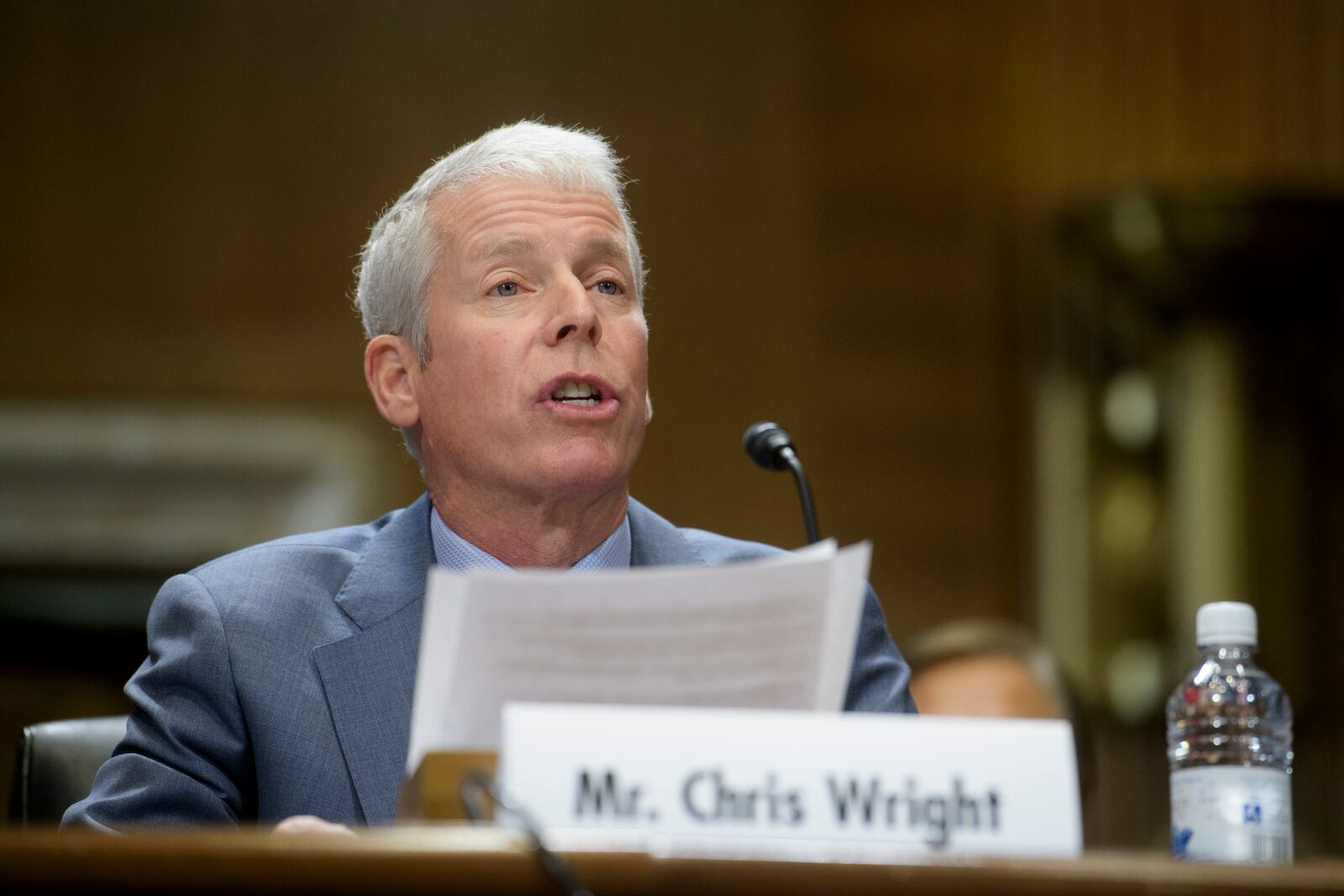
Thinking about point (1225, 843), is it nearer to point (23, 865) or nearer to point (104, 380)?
point (23, 865)

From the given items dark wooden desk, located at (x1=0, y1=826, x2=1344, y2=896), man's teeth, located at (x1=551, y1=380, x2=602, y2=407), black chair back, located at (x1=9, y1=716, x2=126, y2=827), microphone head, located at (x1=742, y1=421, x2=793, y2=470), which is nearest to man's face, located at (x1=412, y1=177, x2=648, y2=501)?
man's teeth, located at (x1=551, y1=380, x2=602, y2=407)

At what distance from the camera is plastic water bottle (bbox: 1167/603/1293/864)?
131cm

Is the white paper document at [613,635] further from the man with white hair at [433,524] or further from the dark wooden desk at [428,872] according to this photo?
the man with white hair at [433,524]

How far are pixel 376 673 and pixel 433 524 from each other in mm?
326

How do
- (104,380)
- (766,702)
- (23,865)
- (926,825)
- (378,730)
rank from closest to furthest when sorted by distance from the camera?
(23,865) → (926,825) → (766,702) → (378,730) → (104,380)

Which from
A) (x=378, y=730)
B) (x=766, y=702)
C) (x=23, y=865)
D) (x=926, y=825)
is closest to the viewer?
(x=23, y=865)

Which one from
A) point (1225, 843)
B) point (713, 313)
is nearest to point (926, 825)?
point (1225, 843)

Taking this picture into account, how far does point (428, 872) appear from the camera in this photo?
3.07ft

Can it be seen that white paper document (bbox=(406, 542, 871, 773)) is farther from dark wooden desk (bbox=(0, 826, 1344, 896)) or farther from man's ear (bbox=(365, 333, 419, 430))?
man's ear (bbox=(365, 333, 419, 430))

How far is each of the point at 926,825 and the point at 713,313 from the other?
11.8ft

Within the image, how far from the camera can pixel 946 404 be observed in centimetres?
470

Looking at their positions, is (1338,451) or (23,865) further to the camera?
(1338,451)

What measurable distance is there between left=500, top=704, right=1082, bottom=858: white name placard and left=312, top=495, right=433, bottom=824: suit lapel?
1.84 feet

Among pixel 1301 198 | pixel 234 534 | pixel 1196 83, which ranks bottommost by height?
pixel 234 534
